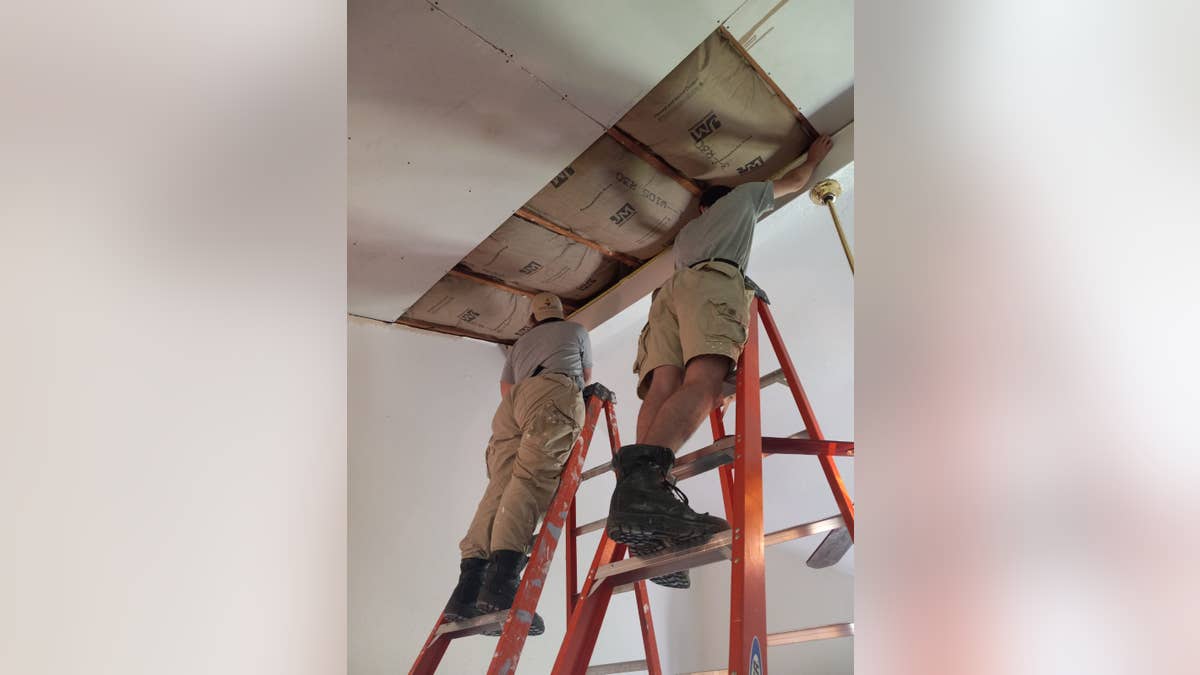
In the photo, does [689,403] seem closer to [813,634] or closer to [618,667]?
[813,634]

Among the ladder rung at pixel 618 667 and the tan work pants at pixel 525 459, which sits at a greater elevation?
the tan work pants at pixel 525 459

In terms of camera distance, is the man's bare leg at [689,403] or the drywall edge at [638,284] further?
the drywall edge at [638,284]

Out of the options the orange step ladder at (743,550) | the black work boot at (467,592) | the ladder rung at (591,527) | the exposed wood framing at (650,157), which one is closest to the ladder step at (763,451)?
the orange step ladder at (743,550)

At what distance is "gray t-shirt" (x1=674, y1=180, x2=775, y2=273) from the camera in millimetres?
2539

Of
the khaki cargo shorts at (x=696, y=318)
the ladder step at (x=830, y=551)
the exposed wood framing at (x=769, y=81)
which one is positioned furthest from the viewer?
the ladder step at (x=830, y=551)

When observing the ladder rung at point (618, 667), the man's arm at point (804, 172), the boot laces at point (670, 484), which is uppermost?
the man's arm at point (804, 172)

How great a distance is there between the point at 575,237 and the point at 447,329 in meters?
0.96

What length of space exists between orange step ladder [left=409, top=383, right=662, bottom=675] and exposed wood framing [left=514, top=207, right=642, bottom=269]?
74 cm

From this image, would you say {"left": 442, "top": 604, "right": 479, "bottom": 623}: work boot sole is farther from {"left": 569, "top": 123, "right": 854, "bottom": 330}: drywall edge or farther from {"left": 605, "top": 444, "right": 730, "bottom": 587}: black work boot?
{"left": 569, "top": 123, "right": 854, "bottom": 330}: drywall edge

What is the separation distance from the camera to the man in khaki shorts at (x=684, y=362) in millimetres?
2014

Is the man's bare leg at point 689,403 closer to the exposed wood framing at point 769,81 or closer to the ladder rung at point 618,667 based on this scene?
the ladder rung at point 618,667

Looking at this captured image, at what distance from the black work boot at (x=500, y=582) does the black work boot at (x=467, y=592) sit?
5cm
